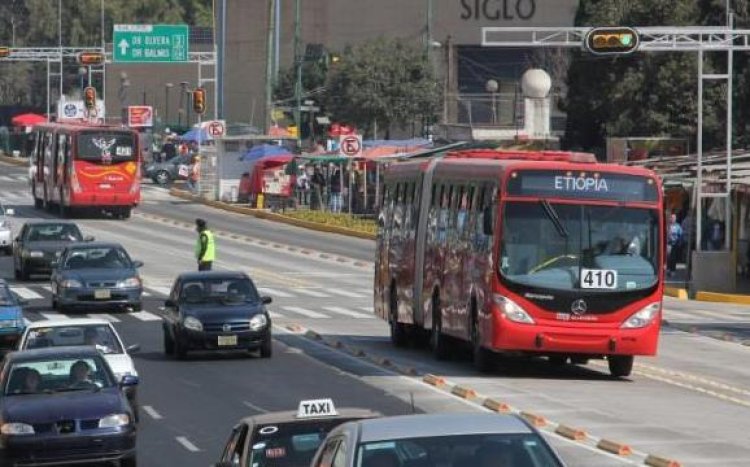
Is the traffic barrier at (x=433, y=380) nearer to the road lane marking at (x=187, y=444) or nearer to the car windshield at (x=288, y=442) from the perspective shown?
the road lane marking at (x=187, y=444)

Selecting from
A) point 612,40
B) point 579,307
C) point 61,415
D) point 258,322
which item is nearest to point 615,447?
point 61,415

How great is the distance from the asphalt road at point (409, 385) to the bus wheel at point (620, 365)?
0.23 m

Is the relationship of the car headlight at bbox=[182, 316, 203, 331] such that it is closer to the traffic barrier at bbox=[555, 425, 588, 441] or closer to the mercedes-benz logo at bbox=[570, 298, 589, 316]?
the mercedes-benz logo at bbox=[570, 298, 589, 316]

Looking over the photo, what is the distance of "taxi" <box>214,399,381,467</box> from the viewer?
42.7 ft

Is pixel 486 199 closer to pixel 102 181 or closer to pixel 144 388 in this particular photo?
pixel 144 388

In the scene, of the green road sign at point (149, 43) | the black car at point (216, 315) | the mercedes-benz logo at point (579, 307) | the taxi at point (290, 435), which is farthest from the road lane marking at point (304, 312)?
the green road sign at point (149, 43)

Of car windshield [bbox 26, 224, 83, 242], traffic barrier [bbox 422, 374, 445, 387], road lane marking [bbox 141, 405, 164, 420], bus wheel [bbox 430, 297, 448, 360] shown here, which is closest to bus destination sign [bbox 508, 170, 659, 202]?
traffic barrier [bbox 422, 374, 445, 387]

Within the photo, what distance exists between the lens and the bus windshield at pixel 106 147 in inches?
2726

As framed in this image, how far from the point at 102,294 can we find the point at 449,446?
31.2 metres

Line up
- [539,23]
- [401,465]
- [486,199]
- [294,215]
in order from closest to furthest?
[401,465], [486,199], [294,215], [539,23]

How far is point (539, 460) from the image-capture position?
9805mm

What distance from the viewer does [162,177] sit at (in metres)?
101

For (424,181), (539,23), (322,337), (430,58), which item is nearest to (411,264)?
(424,181)

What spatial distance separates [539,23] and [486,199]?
3229 inches
